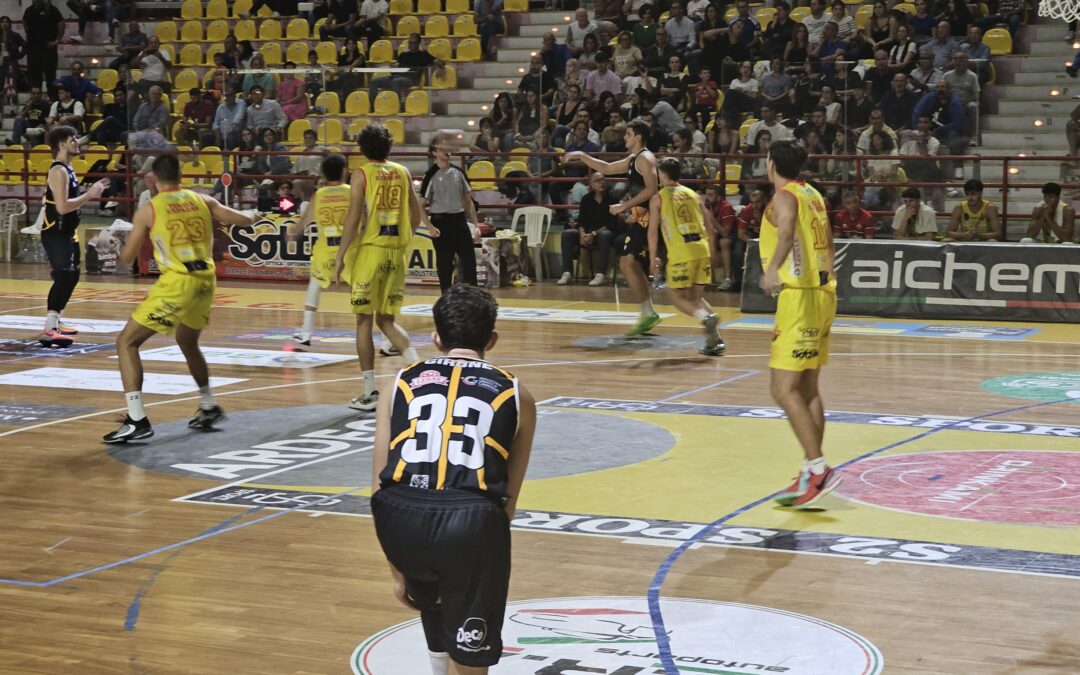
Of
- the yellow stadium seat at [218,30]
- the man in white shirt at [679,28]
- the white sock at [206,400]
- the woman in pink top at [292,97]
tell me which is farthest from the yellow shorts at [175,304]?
the yellow stadium seat at [218,30]

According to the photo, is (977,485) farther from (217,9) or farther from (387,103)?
(217,9)

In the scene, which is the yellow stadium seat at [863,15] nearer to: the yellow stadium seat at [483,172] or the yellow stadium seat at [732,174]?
the yellow stadium seat at [732,174]

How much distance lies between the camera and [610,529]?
7.74m

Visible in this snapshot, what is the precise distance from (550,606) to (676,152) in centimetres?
1448

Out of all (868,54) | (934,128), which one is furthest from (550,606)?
(868,54)

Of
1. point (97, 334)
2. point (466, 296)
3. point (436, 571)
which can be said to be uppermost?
point (466, 296)

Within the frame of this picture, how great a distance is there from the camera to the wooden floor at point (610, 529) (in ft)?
19.2

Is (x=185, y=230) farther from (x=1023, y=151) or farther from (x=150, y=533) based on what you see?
(x=1023, y=151)

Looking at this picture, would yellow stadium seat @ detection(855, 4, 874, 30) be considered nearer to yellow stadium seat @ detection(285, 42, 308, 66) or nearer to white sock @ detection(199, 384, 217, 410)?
yellow stadium seat @ detection(285, 42, 308, 66)

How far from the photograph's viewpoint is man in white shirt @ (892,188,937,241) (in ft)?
58.5

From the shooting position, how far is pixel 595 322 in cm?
1661

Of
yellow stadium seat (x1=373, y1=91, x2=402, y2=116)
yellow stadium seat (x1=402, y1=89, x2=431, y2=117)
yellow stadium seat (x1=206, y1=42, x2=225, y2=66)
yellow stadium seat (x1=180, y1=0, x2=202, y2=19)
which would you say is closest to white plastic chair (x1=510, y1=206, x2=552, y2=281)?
yellow stadium seat (x1=373, y1=91, x2=402, y2=116)

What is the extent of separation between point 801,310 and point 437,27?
19.5 m

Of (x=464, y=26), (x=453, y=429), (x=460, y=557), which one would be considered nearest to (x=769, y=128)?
(x=464, y=26)
